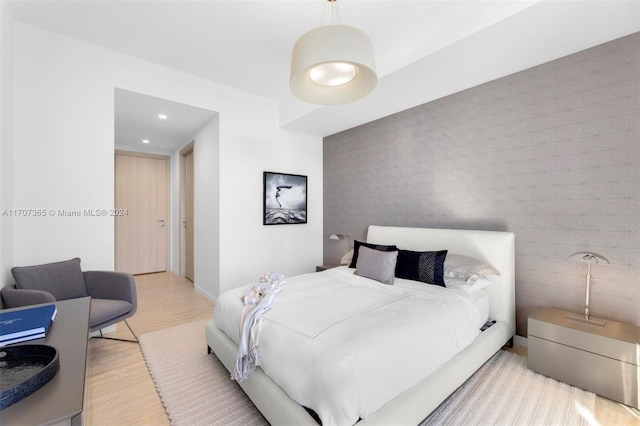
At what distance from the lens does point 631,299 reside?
2.10 m

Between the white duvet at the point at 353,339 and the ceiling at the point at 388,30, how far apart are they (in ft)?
6.78

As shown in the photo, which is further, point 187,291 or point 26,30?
point 187,291

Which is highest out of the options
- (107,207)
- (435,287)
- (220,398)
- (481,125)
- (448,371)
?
(481,125)

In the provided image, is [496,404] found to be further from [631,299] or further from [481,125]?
[481,125]

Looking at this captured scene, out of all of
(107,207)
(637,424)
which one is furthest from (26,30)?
(637,424)

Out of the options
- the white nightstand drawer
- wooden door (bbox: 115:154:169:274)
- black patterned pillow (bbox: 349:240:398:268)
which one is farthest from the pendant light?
wooden door (bbox: 115:154:169:274)

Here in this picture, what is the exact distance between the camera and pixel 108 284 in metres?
2.67

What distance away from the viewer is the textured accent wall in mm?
2137

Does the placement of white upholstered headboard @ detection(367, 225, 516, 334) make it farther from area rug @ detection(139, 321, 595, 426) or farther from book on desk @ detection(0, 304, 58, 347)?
book on desk @ detection(0, 304, 58, 347)

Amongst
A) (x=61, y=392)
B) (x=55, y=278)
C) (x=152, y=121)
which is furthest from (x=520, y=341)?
(x=152, y=121)

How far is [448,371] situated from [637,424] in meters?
1.16

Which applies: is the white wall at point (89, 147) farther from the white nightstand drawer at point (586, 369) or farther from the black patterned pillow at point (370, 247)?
the white nightstand drawer at point (586, 369)

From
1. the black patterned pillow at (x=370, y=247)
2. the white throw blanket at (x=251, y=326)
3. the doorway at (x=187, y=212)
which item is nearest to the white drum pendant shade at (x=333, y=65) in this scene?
the white throw blanket at (x=251, y=326)

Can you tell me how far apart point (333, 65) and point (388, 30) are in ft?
3.37
